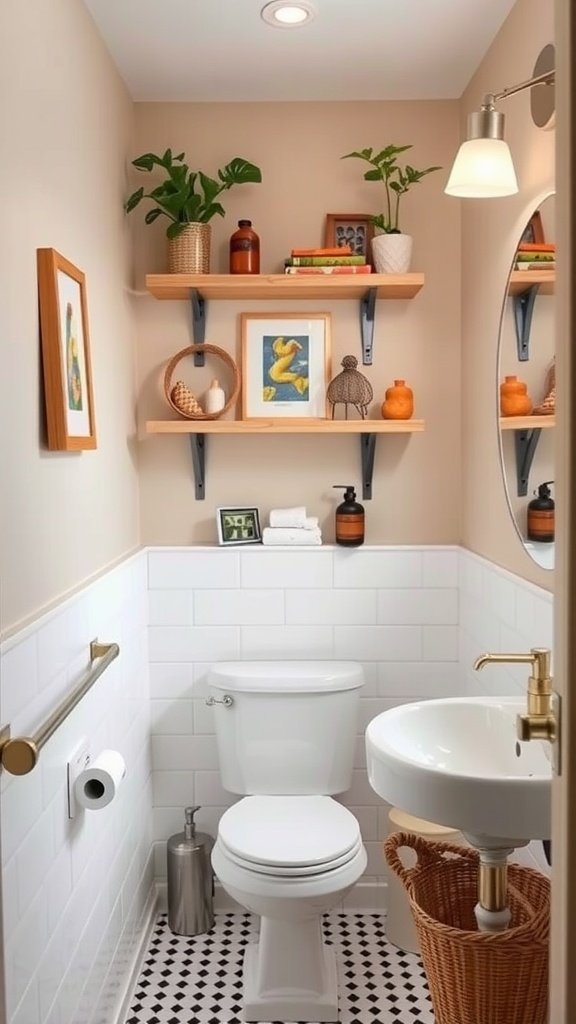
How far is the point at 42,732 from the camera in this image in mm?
1528

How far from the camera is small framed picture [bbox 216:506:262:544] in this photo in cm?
290

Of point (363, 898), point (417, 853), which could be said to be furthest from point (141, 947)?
point (417, 853)

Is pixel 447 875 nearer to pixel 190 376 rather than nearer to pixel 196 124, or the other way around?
pixel 190 376

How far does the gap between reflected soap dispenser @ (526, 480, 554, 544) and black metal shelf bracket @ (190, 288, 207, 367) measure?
1240mm

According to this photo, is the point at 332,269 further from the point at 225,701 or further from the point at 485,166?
the point at 225,701

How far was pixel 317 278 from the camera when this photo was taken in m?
2.69

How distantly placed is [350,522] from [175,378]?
706 mm

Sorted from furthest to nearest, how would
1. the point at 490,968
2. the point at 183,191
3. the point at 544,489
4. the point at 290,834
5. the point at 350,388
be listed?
1. the point at 350,388
2. the point at 183,191
3. the point at 290,834
4. the point at 544,489
5. the point at 490,968

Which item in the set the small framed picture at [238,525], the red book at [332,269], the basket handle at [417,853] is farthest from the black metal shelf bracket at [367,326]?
the basket handle at [417,853]

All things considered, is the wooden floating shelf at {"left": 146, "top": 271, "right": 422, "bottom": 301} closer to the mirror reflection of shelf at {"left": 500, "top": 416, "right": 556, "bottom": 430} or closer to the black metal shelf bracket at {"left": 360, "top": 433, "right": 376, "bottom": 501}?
the black metal shelf bracket at {"left": 360, "top": 433, "right": 376, "bottom": 501}

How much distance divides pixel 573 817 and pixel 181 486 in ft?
6.85

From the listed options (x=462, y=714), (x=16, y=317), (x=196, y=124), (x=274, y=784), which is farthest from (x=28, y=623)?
(x=196, y=124)

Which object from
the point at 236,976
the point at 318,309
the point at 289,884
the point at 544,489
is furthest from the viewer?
the point at 318,309

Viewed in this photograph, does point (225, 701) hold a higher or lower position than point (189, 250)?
lower
